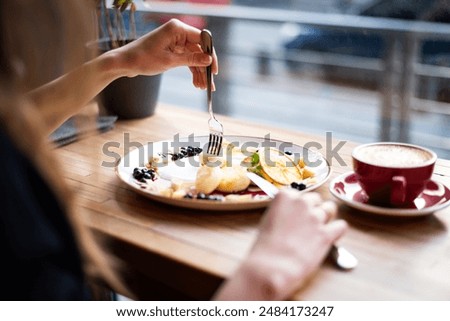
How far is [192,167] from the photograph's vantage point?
1.14 meters

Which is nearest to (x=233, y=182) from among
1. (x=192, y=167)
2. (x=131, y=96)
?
(x=192, y=167)

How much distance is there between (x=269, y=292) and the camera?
741 millimetres

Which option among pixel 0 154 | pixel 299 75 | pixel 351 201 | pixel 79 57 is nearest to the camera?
pixel 0 154

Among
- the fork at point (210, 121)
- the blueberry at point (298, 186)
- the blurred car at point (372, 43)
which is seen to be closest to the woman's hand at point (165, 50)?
the fork at point (210, 121)

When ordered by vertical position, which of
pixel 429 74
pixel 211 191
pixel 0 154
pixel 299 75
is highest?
pixel 0 154

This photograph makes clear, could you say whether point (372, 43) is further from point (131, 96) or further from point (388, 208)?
point (388, 208)

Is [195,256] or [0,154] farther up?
[0,154]

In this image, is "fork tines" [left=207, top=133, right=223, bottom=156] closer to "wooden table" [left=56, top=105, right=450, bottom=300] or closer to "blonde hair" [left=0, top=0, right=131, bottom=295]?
"wooden table" [left=56, top=105, right=450, bottom=300]

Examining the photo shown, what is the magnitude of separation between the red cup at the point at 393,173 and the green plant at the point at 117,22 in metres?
0.79

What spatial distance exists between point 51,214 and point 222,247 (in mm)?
278

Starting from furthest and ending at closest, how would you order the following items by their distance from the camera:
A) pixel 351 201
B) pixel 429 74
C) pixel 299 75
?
pixel 299 75, pixel 429 74, pixel 351 201

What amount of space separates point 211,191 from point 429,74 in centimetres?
201

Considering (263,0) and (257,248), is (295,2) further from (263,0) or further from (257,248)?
(257,248)

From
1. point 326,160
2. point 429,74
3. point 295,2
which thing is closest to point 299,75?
point 295,2
